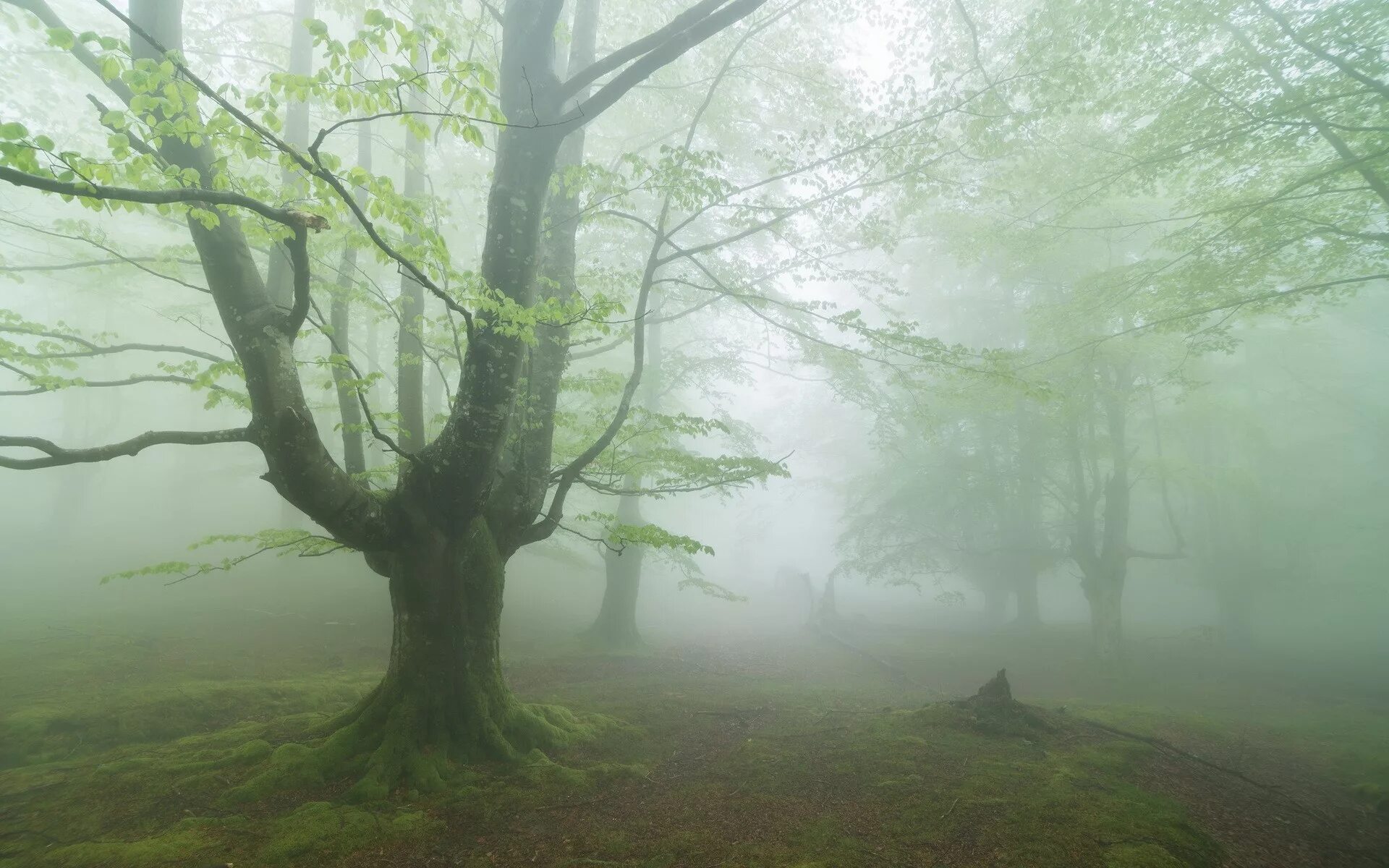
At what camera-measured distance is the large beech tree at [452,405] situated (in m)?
3.97

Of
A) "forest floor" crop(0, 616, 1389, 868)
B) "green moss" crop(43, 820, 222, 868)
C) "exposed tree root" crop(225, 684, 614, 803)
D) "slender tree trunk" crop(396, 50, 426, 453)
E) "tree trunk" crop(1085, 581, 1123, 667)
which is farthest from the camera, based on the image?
"tree trunk" crop(1085, 581, 1123, 667)

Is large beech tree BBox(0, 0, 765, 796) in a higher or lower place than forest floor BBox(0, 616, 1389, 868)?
higher

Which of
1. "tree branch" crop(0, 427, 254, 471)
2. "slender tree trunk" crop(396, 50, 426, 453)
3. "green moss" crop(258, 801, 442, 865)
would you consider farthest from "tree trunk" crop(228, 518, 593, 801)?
"tree branch" crop(0, 427, 254, 471)

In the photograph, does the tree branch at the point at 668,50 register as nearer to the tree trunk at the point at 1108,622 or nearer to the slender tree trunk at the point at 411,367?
the slender tree trunk at the point at 411,367

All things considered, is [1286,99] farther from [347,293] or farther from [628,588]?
[628,588]

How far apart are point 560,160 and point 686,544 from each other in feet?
17.2

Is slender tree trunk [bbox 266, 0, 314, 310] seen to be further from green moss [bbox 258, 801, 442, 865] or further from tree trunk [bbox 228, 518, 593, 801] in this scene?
green moss [bbox 258, 801, 442, 865]

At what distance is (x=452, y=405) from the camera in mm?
5691

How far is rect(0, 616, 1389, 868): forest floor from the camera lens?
4172 mm

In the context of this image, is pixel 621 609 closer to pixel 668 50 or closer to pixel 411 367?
pixel 411 367

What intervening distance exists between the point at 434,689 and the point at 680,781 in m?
2.44

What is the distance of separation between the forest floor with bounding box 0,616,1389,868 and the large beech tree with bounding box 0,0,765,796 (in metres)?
0.62

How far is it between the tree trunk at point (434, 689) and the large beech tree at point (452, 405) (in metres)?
0.01

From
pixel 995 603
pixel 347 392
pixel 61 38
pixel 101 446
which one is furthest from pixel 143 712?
pixel 995 603
